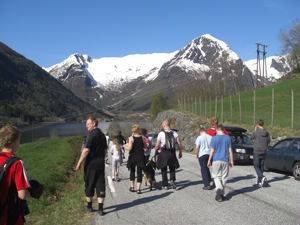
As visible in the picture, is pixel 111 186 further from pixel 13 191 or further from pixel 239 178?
pixel 13 191

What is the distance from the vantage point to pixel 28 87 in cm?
18625

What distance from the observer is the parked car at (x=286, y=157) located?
9430 millimetres

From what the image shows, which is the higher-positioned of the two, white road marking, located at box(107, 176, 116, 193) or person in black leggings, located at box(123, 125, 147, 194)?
person in black leggings, located at box(123, 125, 147, 194)

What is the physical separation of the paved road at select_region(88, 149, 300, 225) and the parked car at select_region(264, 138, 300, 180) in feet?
2.60

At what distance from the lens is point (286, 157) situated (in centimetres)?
995

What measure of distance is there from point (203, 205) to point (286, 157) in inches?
211

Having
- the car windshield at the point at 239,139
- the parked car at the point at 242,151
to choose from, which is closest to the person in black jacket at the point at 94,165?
the parked car at the point at 242,151

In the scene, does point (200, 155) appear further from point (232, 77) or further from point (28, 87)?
point (28, 87)

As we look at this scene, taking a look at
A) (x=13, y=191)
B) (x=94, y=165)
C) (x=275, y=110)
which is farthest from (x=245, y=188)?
(x=275, y=110)

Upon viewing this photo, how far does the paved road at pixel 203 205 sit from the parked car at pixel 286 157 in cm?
79

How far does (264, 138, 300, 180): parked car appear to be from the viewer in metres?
9.43

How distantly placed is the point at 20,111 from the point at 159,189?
13413 cm

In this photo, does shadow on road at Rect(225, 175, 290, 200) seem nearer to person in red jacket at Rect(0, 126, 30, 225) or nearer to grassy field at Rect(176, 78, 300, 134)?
person in red jacket at Rect(0, 126, 30, 225)

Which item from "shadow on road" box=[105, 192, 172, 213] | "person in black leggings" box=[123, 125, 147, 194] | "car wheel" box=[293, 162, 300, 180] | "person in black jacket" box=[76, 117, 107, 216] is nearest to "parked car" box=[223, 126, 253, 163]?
"car wheel" box=[293, 162, 300, 180]
